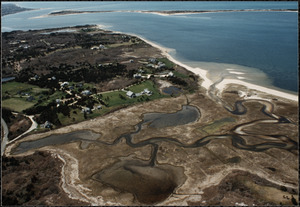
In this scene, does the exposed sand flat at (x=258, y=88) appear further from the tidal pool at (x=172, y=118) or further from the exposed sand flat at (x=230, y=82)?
the tidal pool at (x=172, y=118)

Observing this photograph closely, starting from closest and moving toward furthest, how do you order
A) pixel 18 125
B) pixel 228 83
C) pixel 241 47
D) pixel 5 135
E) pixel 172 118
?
pixel 5 135 < pixel 18 125 < pixel 172 118 < pixel 228 83 < pixel 241 47

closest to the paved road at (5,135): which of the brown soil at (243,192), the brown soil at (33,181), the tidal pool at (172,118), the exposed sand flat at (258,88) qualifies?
the brown soil at (33,181)

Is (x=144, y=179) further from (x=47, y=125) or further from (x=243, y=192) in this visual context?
(x=47, y=125)

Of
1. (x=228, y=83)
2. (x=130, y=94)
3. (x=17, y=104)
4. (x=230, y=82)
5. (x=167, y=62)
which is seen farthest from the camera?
(x=167, y=62)

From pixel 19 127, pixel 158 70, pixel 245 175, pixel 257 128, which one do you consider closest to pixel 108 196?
pixel 245 175

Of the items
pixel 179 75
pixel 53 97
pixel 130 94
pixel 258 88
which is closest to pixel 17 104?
pixel 53 97

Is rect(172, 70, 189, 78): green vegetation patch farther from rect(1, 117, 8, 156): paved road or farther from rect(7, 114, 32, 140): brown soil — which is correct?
rect(1, 117, 8, 156): paved road

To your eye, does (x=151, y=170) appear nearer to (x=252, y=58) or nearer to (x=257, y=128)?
(x=257, y=128)

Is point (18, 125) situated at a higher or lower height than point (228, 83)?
lower

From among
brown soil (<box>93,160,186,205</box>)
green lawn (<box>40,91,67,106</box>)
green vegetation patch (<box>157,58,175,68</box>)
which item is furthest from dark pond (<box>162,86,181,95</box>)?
brown soil (<box>93,160,186,205</box>)
